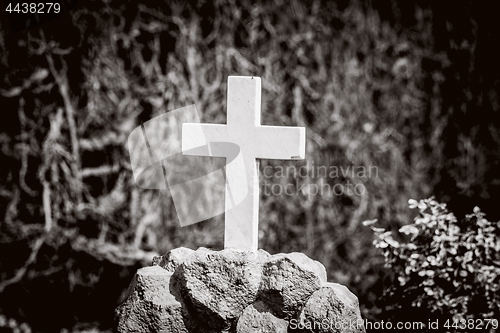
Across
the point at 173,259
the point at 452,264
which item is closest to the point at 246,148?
the point at 173,259

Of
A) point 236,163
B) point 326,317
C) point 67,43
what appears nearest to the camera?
point 326,317

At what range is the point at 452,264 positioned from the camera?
12.0 feet

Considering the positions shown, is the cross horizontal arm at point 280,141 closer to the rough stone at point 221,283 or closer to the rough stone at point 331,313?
the rough stone at point 221,283

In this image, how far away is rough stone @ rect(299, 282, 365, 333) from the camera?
257 cm

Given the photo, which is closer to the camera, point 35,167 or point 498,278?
point 498,278

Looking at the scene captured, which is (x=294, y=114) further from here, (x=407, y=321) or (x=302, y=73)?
(x=407, y=321)

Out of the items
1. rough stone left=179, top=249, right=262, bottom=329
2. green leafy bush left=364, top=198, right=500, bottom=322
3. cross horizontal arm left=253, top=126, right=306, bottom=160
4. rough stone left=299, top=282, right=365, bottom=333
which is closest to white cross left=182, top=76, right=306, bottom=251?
cross horizontal arm left=253, top=126, right=306, bottom=160

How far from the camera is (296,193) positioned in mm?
4355

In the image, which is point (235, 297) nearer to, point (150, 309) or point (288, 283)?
point (288, 283)

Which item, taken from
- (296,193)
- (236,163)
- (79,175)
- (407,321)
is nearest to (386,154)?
(296,193)

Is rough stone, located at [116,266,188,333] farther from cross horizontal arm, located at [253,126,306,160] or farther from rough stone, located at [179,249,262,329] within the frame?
cross horizontal arm, located at [253,126,306,160]

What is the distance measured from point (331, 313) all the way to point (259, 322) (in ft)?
1.03

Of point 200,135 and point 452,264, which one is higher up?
point 200,135

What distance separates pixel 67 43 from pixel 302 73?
166 centimetres
